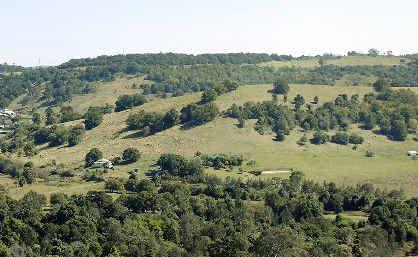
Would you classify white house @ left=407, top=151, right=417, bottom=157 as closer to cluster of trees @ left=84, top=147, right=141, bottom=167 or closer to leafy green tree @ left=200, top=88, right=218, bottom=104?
leafy green tree @ left=200, top=88, right=218, bottom=104

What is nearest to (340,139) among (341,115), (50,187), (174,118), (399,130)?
(341,115)

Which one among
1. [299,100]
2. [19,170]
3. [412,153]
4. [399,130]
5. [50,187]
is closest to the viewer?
[50,187]

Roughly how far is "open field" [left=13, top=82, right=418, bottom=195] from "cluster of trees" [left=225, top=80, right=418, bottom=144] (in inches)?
124

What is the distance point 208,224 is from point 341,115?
295 feet

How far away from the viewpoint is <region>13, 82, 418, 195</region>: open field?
4825 inches

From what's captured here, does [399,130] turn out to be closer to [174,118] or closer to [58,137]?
[174,118]

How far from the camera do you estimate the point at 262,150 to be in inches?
5591

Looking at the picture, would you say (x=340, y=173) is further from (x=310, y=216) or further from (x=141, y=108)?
(x=141, y=108)

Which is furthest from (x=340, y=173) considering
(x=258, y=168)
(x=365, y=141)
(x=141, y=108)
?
(x=141, y=108)

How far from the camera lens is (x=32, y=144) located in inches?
6191

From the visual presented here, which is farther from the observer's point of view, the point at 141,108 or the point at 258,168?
the point at 141,108

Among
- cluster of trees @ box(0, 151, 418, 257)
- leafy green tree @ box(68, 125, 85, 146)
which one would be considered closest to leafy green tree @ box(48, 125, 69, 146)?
leafy green tree @ box(68, 125, 85, 146)

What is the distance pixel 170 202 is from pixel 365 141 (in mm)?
73675

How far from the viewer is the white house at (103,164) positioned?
437 ft
